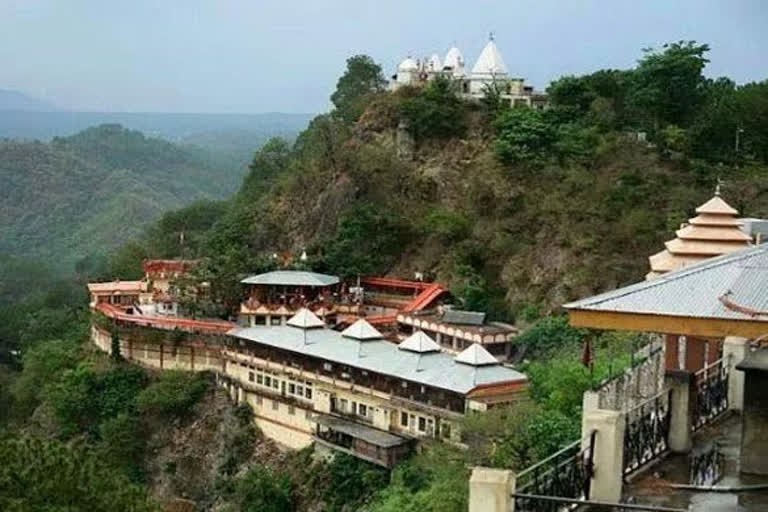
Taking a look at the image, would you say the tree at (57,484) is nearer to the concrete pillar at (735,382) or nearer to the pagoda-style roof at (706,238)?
the pagoda-style roof at (706,238)

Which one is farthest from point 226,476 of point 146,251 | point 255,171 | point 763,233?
point 255,171

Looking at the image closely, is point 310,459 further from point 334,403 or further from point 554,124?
point 554,124

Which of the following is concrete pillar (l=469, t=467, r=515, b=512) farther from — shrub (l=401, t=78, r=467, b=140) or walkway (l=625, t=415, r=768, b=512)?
shrub (l=401, t=78, r=467, b=140)

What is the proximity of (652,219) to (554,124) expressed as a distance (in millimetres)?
6530

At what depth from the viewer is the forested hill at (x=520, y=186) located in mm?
34062

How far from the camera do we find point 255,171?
5706cm

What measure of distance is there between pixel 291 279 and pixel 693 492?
91.8 feet

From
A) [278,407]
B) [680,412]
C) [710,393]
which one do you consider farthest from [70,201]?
[680,412]

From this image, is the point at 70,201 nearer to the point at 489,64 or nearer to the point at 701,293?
the point at 489,64

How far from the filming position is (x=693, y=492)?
8258 millimetres

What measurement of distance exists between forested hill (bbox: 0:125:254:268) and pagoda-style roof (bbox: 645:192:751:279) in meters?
73.0

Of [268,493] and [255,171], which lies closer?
[268,493]

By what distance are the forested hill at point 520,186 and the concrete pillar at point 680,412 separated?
76.5 feet

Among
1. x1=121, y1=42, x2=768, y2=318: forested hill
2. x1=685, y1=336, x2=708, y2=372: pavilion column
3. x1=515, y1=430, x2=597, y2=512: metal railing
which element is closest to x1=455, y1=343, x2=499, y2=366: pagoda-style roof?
x1=121, y1=42, x2=768, y2=318: forested hill
